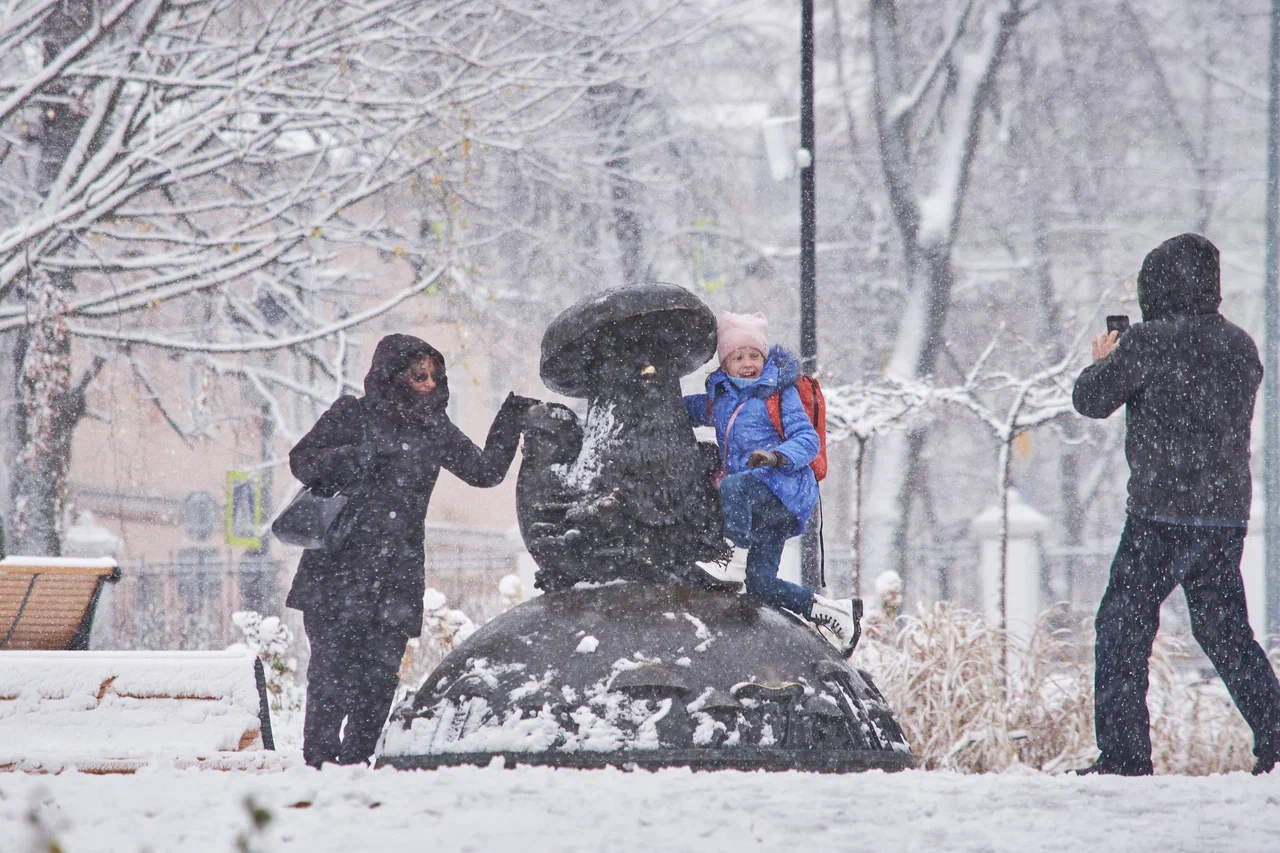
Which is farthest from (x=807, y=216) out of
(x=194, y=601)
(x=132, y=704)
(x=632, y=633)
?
(x=194, y=601)

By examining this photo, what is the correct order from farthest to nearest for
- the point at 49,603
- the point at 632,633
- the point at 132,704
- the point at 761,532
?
the point at 49,603 < the point at 132,704 < the point at 761,532 < the point at 632,633

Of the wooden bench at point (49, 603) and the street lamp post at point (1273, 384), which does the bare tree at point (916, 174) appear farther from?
the wooden bench at point (49, 603)

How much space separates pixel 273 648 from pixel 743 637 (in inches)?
220

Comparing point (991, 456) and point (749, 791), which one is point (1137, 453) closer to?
point (749, 791)

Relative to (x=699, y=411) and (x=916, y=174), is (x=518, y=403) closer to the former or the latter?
(x=699, y=411)

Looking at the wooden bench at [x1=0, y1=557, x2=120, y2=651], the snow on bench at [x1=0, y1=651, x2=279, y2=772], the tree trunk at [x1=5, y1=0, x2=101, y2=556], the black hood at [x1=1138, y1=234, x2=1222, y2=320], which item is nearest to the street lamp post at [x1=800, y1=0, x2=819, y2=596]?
the black hood at [x1=1138, y1=234, x2=1222, y2=320]

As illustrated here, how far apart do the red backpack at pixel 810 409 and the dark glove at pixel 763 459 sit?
0.68ft

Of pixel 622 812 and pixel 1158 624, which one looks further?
pixel 1158 624

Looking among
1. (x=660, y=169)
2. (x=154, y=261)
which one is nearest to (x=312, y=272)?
(x=154, y=261)

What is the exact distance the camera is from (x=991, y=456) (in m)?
22.4

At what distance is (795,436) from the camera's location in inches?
141

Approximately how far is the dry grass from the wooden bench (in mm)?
3634

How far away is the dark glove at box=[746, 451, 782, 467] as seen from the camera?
3406mm

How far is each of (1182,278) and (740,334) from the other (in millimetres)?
1445
